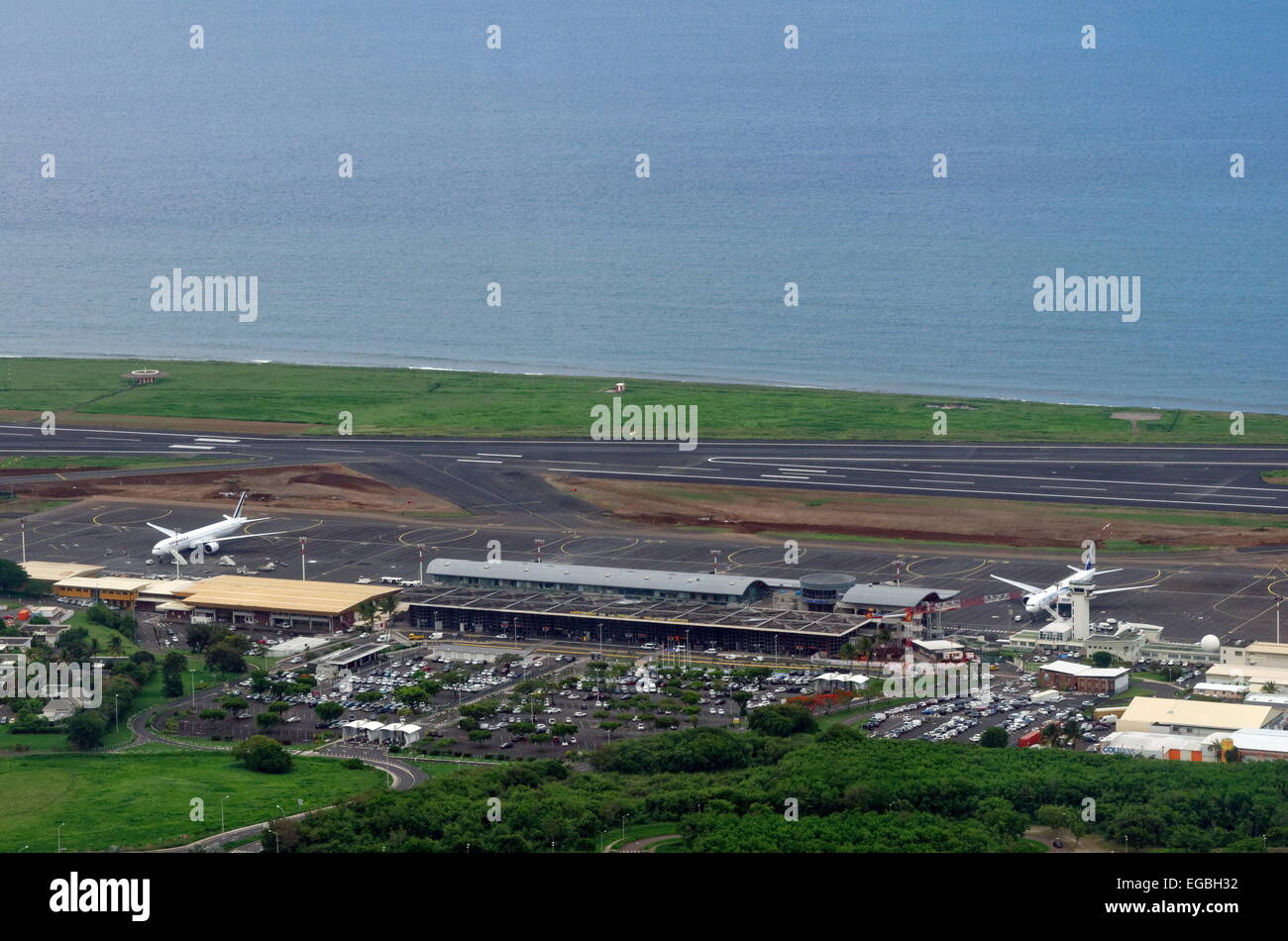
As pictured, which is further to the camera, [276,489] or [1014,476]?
[276,489]

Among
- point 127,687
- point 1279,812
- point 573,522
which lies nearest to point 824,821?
point 1279,812

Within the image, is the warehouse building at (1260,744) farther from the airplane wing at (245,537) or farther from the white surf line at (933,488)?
the airplane wing at (245,537)

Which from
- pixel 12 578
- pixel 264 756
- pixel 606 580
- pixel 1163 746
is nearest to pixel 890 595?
pixel 606 580

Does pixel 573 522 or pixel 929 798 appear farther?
pixel 573 522

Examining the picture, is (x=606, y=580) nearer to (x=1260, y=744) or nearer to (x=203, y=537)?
(x=203, y=537)

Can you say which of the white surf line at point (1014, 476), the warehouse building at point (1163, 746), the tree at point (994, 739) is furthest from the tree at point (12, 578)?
the warehouse building at point (1163, 746)

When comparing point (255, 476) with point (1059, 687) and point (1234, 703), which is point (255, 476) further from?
point (1234, 703)
